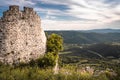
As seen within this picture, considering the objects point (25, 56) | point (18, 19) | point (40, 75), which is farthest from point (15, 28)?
point (40, 75)

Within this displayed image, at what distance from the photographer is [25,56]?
4109cm

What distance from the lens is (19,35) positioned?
39.9m

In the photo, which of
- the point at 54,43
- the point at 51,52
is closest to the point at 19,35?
the point at 51,52

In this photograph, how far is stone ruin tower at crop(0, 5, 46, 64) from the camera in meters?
39.0

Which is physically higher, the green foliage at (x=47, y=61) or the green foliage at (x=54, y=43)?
the green foliage at (x=54, y=43)

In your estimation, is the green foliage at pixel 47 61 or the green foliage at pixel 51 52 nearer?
the green foliage at pixel 47 61

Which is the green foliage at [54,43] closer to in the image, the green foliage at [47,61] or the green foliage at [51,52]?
the green foliage at [51,52]

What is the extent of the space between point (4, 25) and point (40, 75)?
10038 millimetres

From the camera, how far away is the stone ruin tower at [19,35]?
3900 centimetres

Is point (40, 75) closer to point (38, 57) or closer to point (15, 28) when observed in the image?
point (38, 57)

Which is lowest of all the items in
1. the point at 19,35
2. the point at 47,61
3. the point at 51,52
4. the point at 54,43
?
the point at 47,61

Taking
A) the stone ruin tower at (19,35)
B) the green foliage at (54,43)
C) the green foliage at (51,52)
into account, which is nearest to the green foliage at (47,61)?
the green foliage at (51,52)

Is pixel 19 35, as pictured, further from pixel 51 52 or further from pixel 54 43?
pixel 54 43

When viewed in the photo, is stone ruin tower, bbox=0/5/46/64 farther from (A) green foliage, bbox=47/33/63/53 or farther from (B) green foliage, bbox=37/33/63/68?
(A) green foliage, bbox=47/33/63/53
